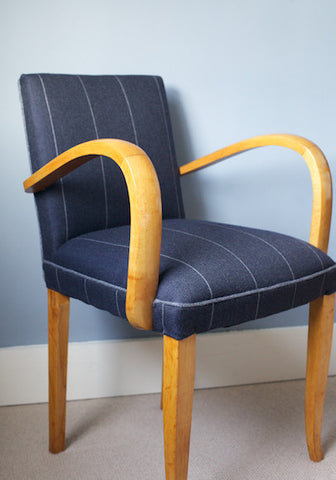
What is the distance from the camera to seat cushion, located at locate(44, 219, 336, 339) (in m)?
0.90

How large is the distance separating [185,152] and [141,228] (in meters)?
0.78

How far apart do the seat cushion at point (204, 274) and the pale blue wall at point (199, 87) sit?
0.44 m

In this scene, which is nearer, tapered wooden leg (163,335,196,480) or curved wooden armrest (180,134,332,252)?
tapered wooden leg (163,335,196,480)

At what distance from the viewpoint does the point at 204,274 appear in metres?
0.92

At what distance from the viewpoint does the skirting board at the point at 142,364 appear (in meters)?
1.57

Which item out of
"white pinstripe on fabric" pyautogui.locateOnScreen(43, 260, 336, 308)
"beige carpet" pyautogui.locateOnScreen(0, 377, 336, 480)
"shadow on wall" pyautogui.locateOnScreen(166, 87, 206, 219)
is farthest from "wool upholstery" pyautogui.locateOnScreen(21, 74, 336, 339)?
"beige carpet" pyautogui.locateOnScreen(0, 377, 336, 480)

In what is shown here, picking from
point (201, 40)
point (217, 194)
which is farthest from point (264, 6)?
point (217, 194)

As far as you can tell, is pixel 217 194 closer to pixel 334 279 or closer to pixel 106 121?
pixel 106 121

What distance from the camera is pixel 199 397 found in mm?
1608

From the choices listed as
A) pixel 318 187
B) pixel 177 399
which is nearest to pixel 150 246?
pixel 177 399

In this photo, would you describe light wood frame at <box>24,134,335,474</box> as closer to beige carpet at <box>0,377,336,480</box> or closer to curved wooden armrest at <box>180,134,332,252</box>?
curved wooden armrest at <box>180,134,332,252</box>

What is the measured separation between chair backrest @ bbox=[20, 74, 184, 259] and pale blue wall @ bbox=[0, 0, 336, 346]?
215 mm

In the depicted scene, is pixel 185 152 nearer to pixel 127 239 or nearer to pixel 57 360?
pixel 127 239

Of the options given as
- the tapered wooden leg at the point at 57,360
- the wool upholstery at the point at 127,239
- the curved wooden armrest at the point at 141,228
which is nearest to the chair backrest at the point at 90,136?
the wool upholstery at the point at 127,239
